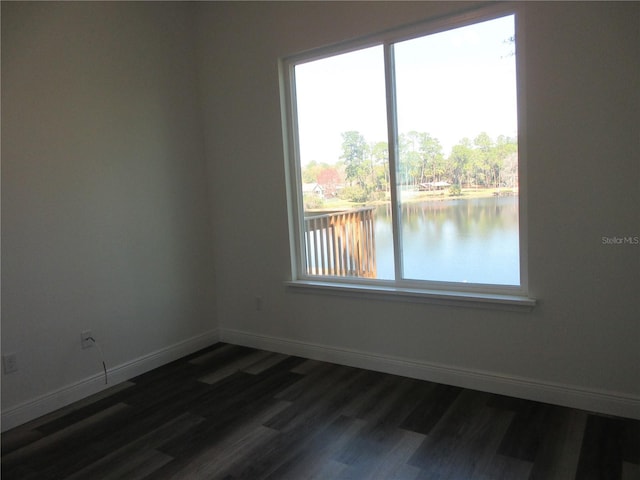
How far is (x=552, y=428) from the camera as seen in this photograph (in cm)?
240

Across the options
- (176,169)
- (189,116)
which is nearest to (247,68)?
(189,116)

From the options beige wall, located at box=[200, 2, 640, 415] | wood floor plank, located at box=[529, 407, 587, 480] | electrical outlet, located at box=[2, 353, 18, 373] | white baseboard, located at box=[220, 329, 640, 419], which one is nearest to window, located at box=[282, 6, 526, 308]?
beige wall, located at box=[200, 2, 640, 415]

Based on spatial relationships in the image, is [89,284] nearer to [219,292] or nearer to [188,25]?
[219,292]

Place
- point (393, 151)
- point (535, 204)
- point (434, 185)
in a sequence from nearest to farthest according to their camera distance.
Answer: point (535, 204)
point (434, 185)
point (393, 151)

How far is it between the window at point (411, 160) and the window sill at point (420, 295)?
0.05 meters

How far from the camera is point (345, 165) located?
3.38 meters

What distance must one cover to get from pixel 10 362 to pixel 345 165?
7.87 feet

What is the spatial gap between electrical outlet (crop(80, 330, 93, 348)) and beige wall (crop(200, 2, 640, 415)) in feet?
4.24

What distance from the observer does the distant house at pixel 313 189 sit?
354cm

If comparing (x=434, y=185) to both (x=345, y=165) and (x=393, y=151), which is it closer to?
(x=393, y=151)

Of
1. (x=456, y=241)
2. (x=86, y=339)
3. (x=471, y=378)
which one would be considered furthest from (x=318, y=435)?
(x=86, y=339)

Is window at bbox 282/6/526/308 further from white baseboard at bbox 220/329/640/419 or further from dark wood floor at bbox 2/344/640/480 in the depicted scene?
dark wood floor at bbox 2/344/640/480

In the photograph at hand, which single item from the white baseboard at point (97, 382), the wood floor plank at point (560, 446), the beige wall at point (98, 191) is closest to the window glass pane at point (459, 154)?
the wood floor plank at point (560, 446)

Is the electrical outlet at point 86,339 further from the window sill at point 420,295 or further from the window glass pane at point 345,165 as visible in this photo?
the window glass pane at point 345,165
